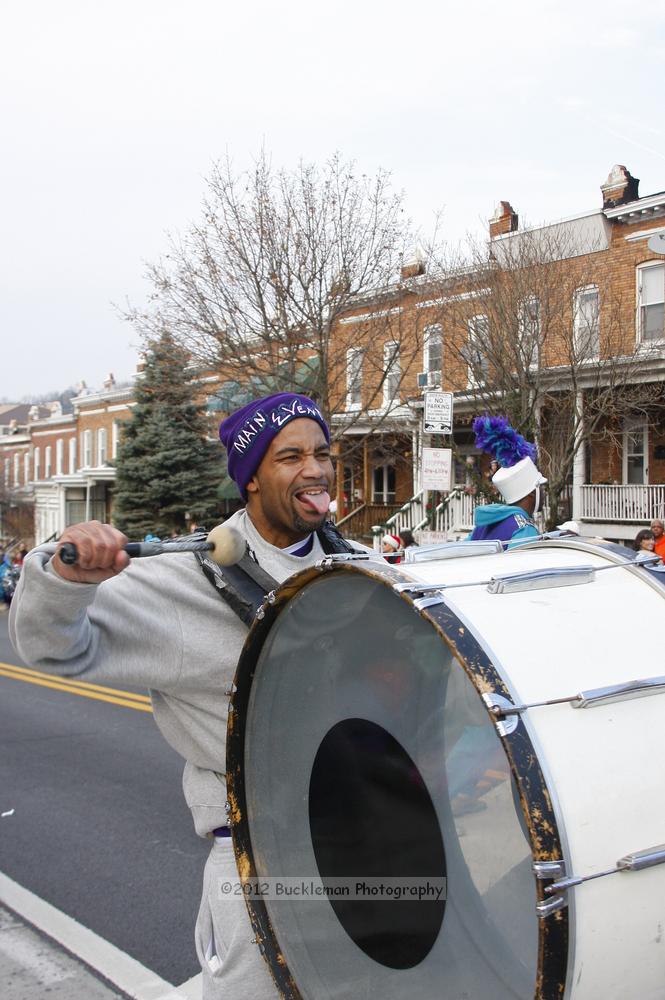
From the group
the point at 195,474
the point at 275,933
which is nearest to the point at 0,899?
the point at 275,933

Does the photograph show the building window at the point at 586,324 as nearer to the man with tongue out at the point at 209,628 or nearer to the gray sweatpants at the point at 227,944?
the man with tongue out at the point at 209,628

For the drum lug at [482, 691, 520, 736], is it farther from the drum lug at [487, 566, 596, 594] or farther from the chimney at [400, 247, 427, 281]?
the chimney at [400, 247, 427, 281]

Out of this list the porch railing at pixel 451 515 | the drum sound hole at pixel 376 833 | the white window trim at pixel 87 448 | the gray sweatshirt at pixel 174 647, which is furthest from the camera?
the white window trim at pixel 87 448

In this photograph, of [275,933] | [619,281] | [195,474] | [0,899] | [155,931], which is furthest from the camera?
[195,474]

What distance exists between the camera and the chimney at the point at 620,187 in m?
17.6

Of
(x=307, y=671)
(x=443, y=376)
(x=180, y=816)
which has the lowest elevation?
(x=180, y=816)

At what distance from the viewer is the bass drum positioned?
4.19ft

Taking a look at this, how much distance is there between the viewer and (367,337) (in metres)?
16.4

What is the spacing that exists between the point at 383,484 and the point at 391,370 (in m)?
6.24

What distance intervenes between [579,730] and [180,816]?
464 cm

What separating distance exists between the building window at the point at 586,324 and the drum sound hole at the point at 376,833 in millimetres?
13165

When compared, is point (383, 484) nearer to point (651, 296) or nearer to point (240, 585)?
point (651, 296)

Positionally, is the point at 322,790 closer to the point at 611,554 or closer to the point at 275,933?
the point at 275,933

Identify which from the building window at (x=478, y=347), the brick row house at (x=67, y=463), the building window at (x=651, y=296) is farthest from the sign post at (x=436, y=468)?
the brick row house at (x=67, y=463)
